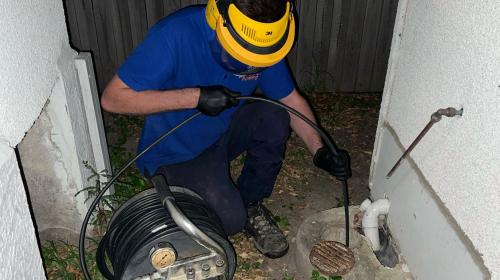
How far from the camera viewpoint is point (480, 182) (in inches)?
69.7

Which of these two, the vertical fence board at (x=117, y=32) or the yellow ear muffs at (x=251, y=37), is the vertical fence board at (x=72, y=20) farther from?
the yellow ear muffs at (x=251, y=37)

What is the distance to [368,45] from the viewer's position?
4844 mm

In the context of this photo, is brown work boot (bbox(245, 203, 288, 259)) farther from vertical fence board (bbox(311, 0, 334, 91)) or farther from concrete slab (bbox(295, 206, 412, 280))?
vertical fence board (bbox(311, 0, 334, 91))

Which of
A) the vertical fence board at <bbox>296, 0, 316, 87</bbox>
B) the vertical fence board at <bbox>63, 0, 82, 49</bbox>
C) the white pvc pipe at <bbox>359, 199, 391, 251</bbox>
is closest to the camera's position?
the white pvc pipe at <bbox>359, 199, 391, 251</bbox>

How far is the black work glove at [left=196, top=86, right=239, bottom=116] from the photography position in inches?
80.2

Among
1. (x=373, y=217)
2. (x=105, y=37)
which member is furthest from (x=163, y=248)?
(x=105, y=37)

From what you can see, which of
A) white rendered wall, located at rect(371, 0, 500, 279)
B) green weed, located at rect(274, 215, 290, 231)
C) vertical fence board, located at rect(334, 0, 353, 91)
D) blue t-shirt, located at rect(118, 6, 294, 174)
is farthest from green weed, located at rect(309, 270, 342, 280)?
vertical fence board, located at rect(334, 0, 353, 91)

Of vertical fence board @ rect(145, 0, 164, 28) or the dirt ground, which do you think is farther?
vertical fence board @ rect(145, 0, 164, 28)

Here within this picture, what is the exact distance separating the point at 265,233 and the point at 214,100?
3.96 feet

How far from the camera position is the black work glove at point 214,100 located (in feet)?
6.68

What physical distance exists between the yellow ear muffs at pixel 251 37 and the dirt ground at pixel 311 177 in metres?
1.42

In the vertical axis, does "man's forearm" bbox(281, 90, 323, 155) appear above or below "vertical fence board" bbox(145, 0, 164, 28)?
below

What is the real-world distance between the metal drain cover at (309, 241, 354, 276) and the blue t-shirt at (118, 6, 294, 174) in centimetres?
95

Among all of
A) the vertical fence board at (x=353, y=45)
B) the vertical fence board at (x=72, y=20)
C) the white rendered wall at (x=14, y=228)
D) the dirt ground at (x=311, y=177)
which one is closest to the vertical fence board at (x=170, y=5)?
the vertical fence board at (x=72, y=20)
